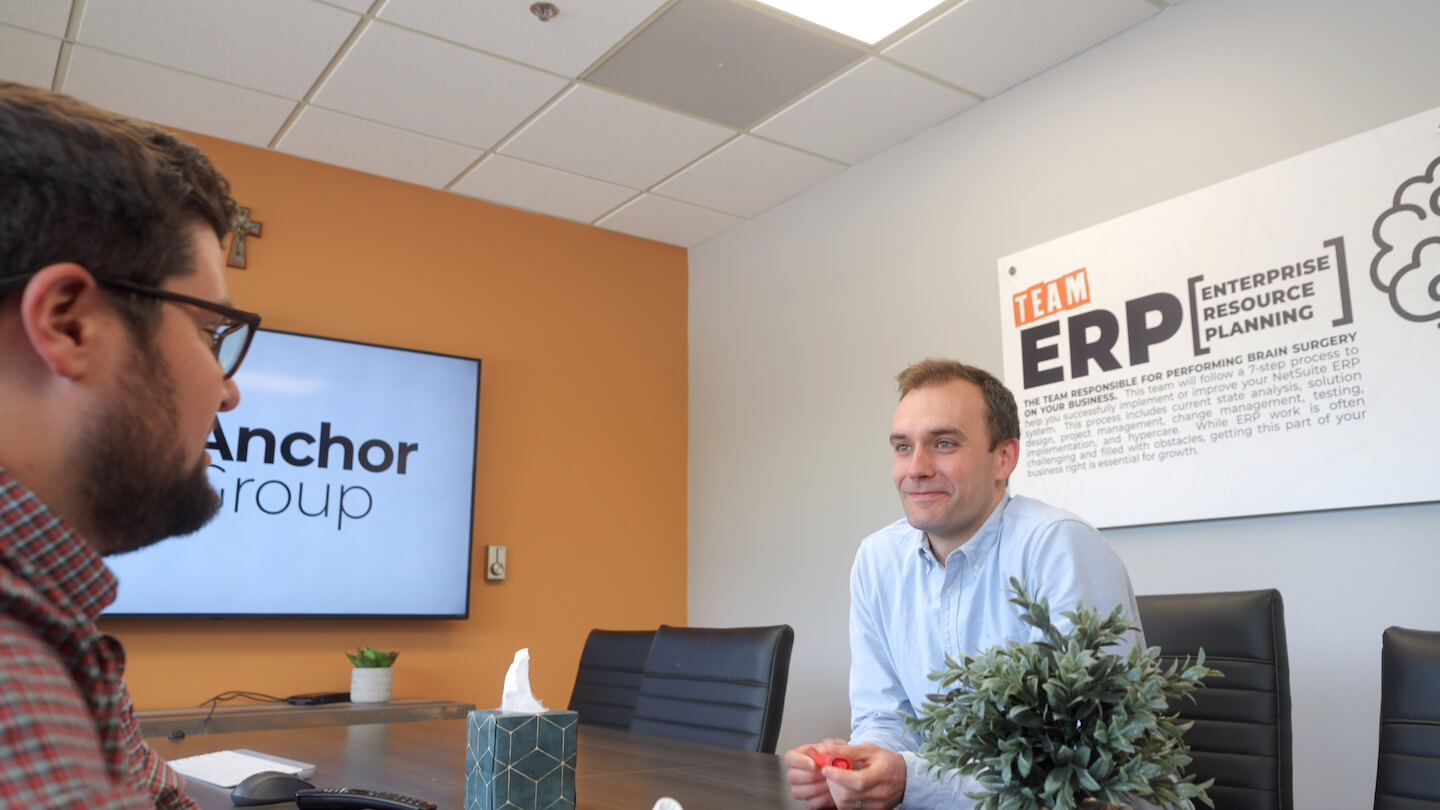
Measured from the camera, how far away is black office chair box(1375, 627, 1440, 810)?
145cm

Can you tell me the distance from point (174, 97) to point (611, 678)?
2.53 meters

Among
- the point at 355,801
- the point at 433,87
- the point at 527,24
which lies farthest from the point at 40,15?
the point at 355,801

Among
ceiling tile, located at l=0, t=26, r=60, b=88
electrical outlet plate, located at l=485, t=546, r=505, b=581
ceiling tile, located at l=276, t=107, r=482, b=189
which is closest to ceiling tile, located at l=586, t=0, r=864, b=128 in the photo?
ceiling tile, located at l=276, t=107, r=482, b=189

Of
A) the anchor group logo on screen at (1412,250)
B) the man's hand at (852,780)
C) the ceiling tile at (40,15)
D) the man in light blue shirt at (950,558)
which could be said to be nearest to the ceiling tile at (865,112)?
the anchor group logo on screen at (1412,250)

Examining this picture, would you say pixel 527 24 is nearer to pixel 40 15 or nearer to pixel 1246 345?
pixel 40 15

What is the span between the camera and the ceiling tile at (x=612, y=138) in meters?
3.56

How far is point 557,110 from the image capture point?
358 centimetres

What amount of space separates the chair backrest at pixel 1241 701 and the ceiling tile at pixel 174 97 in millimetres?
3299

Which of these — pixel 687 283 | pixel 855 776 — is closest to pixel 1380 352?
pixel 855 776

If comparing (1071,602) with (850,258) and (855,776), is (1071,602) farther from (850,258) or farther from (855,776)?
(850,258)

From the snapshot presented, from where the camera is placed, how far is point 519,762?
122 centimetres

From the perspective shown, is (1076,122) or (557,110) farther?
A: (557,110)

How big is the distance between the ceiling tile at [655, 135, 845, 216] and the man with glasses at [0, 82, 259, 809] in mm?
3292

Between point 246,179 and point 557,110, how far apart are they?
1284 millimetres
